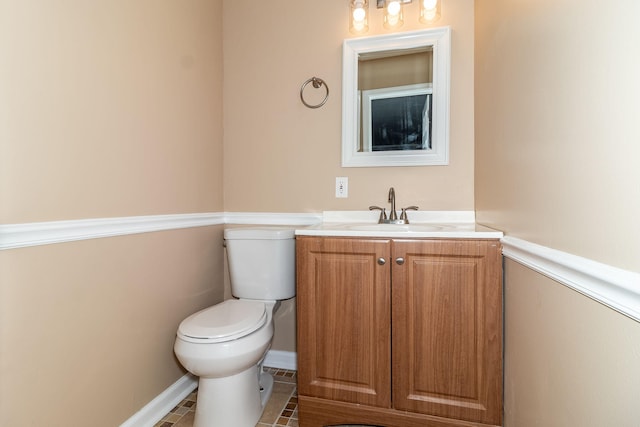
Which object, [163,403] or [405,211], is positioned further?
[405,211]

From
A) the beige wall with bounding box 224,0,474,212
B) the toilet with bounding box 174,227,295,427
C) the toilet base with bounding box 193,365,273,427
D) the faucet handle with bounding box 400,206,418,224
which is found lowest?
the toilet base with bounding box 193,365,273,427

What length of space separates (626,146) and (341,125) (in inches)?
53.4

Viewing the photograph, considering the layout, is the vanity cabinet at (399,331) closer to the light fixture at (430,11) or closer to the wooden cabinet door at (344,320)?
the wooden cabinet door at (344,320)

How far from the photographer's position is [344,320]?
52.1 inches

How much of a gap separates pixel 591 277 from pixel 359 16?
1.63m

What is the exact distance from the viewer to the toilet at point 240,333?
124 centimetres

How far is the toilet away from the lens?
1237 mm

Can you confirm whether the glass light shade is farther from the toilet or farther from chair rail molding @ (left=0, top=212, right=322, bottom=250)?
the toilet

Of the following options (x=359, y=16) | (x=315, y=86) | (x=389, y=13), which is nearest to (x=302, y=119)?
(x=315, y=86)

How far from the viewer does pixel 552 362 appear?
80cm

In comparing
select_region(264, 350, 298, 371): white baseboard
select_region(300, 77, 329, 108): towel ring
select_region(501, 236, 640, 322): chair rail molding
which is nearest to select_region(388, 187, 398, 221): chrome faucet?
select_region(300, 77, 329, 108): towel ring

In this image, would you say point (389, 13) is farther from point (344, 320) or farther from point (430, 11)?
point (344, 320)

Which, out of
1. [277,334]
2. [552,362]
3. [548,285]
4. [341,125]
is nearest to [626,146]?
[548,285]

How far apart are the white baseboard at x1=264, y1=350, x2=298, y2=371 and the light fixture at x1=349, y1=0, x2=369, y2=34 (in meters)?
1.88
